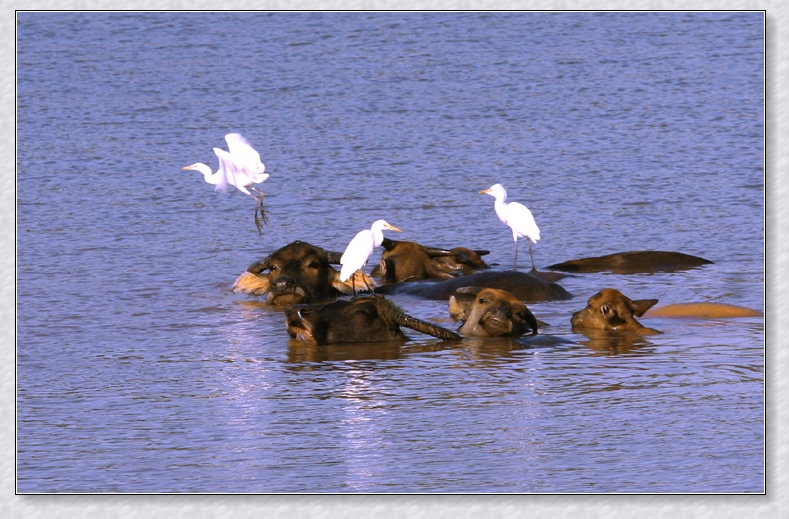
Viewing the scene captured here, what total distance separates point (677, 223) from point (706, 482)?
34.6 feet

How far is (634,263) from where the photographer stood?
52.2 ft

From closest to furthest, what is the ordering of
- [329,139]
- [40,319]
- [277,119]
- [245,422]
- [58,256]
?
[245,422]
[40,319]
[58,256]
[329,139]
[277,119]

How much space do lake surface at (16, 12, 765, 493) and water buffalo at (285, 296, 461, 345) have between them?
0.17 metres

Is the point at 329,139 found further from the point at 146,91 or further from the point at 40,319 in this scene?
the point at 40,319

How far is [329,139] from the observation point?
80.9 ft

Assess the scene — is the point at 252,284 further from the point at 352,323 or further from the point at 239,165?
the point at 352,323

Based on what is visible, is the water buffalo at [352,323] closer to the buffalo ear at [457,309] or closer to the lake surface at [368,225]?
the lake surface at [368,225]

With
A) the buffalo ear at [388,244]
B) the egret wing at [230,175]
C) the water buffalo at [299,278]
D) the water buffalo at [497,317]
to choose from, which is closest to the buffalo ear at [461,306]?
the water buffalo at [497,317]

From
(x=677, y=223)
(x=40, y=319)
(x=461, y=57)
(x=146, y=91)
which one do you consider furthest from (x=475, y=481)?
(x=461, y=57)

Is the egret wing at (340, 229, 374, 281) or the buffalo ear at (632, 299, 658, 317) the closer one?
the buffalo ear at (632, 299, 658, 317)

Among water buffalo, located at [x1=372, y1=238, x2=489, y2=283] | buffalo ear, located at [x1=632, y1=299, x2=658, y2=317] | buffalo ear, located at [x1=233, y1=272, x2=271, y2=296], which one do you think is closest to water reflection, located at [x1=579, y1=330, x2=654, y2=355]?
buffalo ear, located at [x1=632, y1=299, x2=658, y2=317]

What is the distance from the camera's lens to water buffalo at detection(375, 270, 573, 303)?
14336 mm

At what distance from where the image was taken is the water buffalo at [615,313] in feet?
42.0

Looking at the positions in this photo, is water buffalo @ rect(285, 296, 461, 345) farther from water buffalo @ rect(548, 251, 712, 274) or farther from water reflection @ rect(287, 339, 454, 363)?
water buffalo @ rect(548, 251, 712, 274)
